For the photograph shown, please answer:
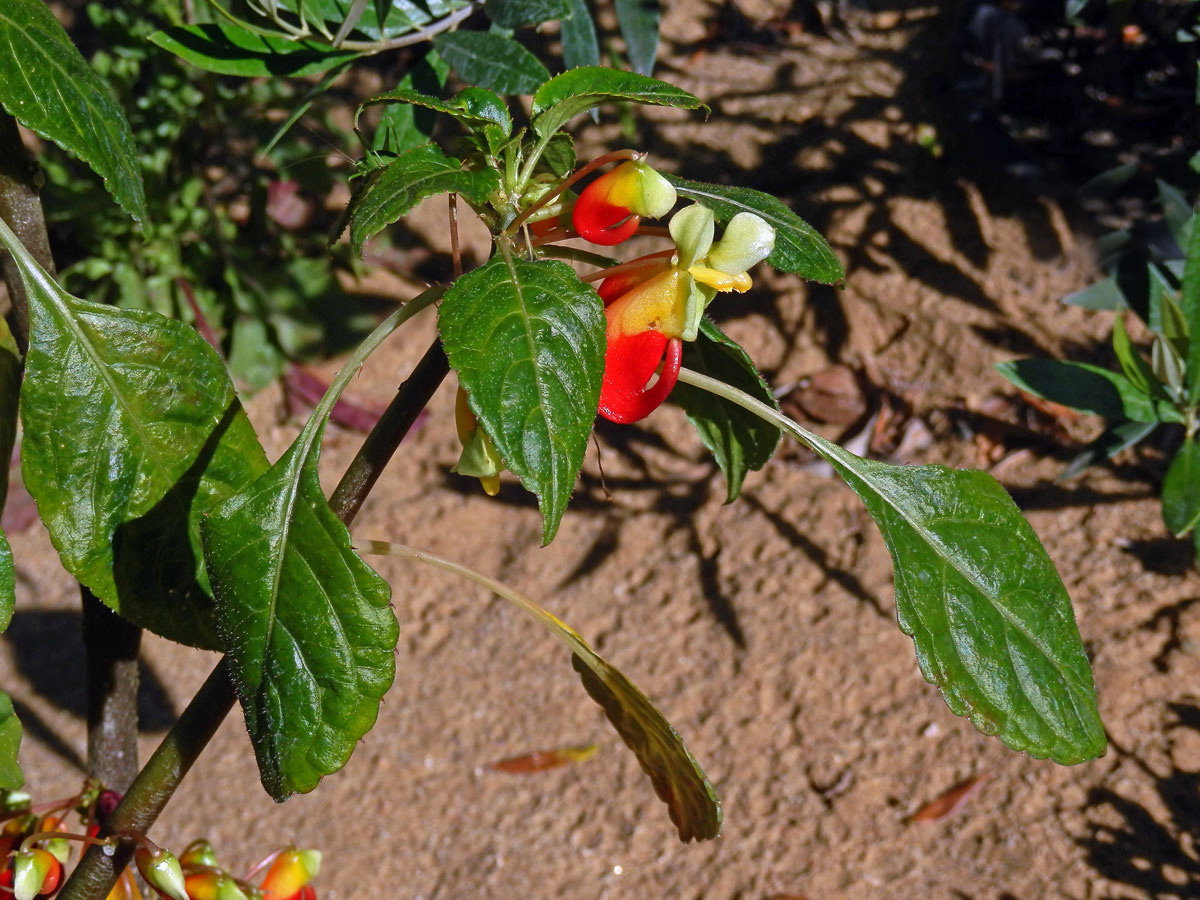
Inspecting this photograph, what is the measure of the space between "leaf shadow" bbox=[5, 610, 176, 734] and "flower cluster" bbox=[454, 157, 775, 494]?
48.8 inches

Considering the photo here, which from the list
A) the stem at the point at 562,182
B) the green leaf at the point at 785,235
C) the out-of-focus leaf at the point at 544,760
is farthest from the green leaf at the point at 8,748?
the out-of-focus leaf at the point at 544,760

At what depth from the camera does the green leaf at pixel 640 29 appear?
162cm

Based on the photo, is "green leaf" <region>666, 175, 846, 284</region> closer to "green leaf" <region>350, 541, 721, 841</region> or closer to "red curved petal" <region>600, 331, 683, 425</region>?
"red curved petal" <region>600, 331, 683, 425</region>

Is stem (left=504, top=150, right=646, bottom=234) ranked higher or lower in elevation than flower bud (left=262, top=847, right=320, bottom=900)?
higher

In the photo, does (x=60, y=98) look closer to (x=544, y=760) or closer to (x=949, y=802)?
(x=544, y=760)

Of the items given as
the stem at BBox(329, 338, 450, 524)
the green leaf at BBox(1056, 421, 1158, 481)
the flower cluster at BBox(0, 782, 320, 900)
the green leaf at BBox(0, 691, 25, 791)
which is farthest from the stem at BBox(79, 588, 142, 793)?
the green leaf at BBox(1056, 421, 1158, 481)

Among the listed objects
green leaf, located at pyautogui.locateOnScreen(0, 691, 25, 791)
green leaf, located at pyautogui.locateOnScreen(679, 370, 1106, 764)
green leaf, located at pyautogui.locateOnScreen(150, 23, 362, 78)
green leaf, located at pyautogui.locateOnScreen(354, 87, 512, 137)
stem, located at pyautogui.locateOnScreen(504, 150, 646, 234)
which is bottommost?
green leaf, located at pyautogui.locateOnScreen(0, 691, 25, 791)

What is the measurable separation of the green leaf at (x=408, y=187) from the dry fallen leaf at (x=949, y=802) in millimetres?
1124

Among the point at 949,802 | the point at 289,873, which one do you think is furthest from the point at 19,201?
the point at 949,802

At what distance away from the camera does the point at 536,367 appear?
0.59m

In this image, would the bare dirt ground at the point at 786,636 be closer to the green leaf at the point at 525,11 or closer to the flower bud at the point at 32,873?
the flower bud at the point at 32,873

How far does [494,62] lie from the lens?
1310 mm

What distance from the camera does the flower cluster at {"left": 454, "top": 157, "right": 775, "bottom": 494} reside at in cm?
67

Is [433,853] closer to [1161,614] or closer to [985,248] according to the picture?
[1161,614]
